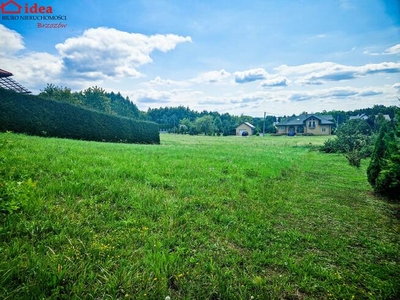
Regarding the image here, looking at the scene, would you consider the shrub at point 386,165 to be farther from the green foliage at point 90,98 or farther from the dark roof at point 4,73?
the dark roof at point 4,73

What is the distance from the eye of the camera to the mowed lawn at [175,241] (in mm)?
2244

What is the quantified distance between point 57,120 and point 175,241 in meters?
17.7

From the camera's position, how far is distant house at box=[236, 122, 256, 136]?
76.7 meters

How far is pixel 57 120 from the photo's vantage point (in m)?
16.5

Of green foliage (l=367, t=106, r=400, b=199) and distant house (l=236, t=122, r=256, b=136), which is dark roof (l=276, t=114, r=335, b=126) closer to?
distant house (l=236, t=122, r=256, b=136)

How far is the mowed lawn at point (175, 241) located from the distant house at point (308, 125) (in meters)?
67.0

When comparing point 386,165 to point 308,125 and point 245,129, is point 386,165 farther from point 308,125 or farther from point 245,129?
point 245,129

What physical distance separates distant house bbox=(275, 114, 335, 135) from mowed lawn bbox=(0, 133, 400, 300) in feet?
220

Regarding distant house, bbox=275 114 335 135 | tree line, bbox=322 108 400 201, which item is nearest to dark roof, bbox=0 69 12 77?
tree line, bbox=322 108 400 201

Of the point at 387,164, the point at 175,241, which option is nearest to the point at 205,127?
the point at 387,164

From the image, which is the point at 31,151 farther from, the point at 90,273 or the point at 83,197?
the point at 90,273

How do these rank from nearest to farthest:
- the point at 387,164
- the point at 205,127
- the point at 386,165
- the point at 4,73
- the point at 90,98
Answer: the point at 387,164, the point at 386,165, the point at 4,73, the point at 90,98, the point at 205,127

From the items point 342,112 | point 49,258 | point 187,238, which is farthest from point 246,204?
point 342,112

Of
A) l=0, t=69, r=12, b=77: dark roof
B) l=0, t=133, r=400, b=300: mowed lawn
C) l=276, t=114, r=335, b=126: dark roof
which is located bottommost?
l=0, t=133, r=400, b=300: mowed lawn
